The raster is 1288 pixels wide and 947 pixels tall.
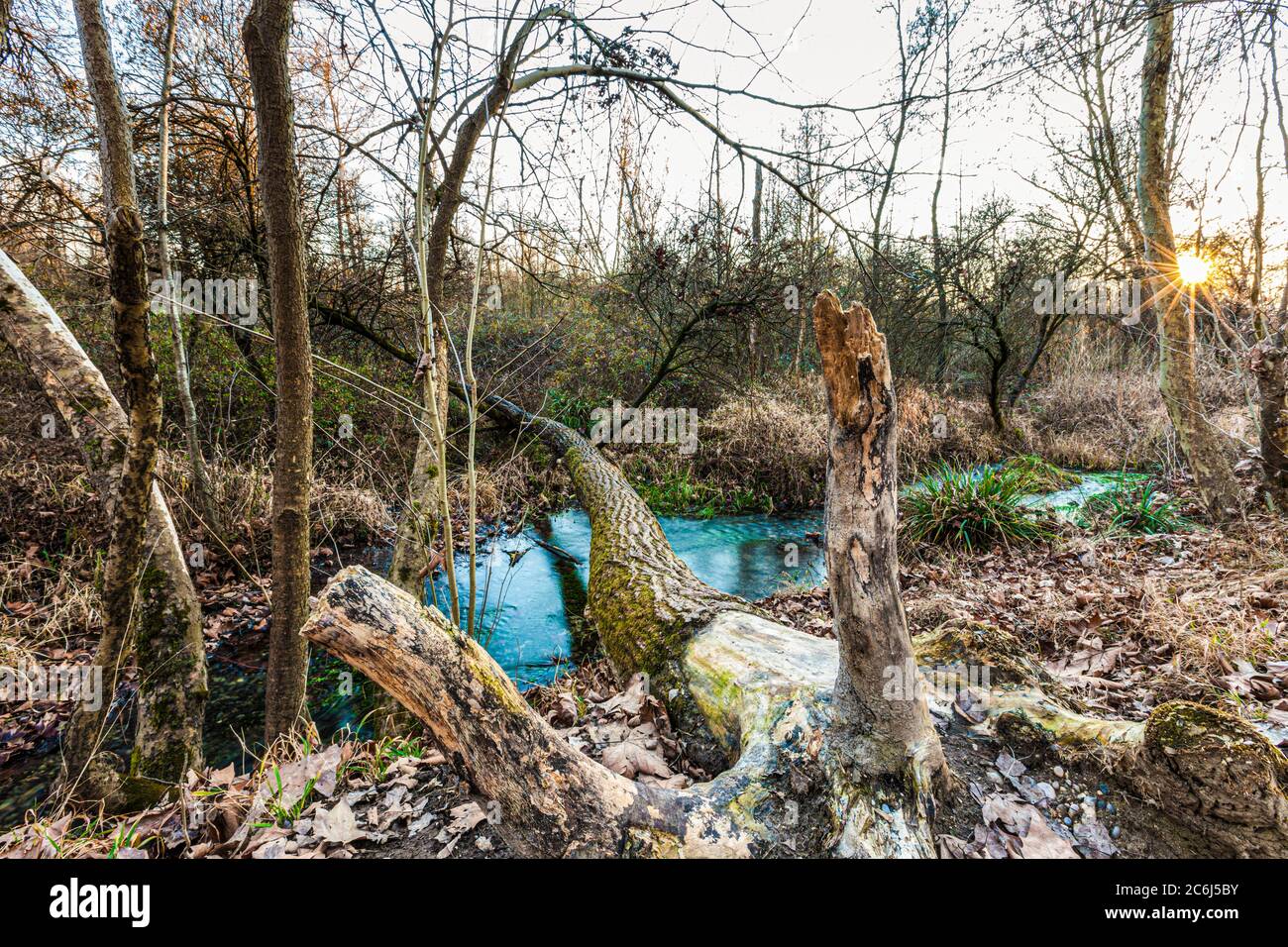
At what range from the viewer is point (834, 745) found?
171 centimetres

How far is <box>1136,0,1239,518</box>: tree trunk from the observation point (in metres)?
4.28

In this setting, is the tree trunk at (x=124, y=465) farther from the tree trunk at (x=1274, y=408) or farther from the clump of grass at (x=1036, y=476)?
the clump of grass at (x=1036, y=476)

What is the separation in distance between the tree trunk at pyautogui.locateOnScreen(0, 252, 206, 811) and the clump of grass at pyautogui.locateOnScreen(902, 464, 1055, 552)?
620 centimetres

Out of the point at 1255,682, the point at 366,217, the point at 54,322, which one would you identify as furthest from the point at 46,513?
the point at 1255,682

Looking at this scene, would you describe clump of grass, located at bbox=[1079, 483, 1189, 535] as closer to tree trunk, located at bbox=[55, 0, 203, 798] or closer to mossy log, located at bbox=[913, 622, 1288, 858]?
mossy log, located at bbox=[913, 622, 1288, 858]

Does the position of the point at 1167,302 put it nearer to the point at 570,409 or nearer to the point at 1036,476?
the point at 1036,476

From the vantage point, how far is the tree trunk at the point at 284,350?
193cm

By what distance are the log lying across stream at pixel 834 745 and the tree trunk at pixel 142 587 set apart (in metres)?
1.97

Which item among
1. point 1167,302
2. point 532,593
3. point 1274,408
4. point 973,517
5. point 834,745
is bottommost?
point 532,593

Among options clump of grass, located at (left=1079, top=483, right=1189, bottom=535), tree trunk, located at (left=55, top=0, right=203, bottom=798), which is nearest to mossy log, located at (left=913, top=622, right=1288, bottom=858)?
tree trunk, located at (left=55, top=0, right=203, bottom=798)

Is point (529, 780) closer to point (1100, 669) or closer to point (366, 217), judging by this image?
point (1100, 669)

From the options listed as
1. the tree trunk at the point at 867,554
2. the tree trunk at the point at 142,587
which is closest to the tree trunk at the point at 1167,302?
the tree trunk at the point at 867,554

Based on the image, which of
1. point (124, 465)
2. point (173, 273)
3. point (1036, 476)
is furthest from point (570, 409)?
point (124, 465)

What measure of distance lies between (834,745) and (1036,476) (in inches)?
270
